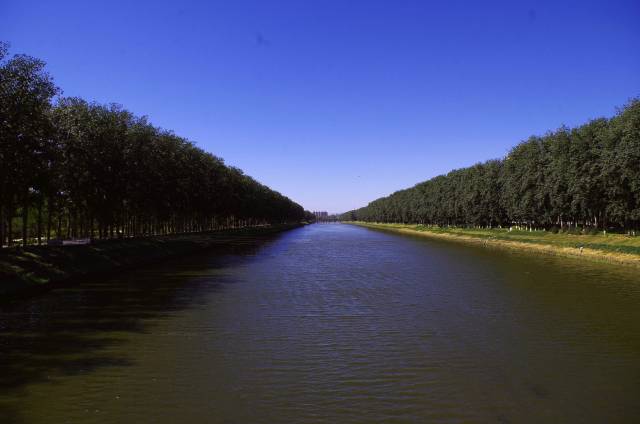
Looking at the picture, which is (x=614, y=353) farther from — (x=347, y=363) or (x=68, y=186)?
(x=68, y=186)

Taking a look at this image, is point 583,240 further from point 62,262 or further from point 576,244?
point 62,262

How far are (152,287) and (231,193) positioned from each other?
7627 centimetres

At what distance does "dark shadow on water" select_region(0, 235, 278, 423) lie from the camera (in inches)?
558

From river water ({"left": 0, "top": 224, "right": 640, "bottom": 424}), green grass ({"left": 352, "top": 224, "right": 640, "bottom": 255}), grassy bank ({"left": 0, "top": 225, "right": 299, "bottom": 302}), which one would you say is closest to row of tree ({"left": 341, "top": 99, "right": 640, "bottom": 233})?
green grass ({"left": 352, "top": 224, "right": 640, "bottom": 255})

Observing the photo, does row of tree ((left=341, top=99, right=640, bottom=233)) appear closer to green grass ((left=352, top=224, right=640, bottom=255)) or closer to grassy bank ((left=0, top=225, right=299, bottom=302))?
green grass ((left=352, top=224, right=640, bottom=255))

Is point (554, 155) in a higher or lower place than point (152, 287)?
higher

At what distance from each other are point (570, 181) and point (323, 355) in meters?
60.1

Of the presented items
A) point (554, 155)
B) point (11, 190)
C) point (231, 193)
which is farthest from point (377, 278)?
point (231, 193)

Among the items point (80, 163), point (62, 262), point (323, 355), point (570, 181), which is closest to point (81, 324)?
point (323, 355)

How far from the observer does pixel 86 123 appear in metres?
48.1

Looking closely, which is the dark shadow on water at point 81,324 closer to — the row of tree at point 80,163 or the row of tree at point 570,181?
the row of tree at point 80,163

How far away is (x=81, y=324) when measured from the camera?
66.9 ft

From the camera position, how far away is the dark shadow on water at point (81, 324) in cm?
1416

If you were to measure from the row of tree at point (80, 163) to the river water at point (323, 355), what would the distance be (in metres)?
12.2
